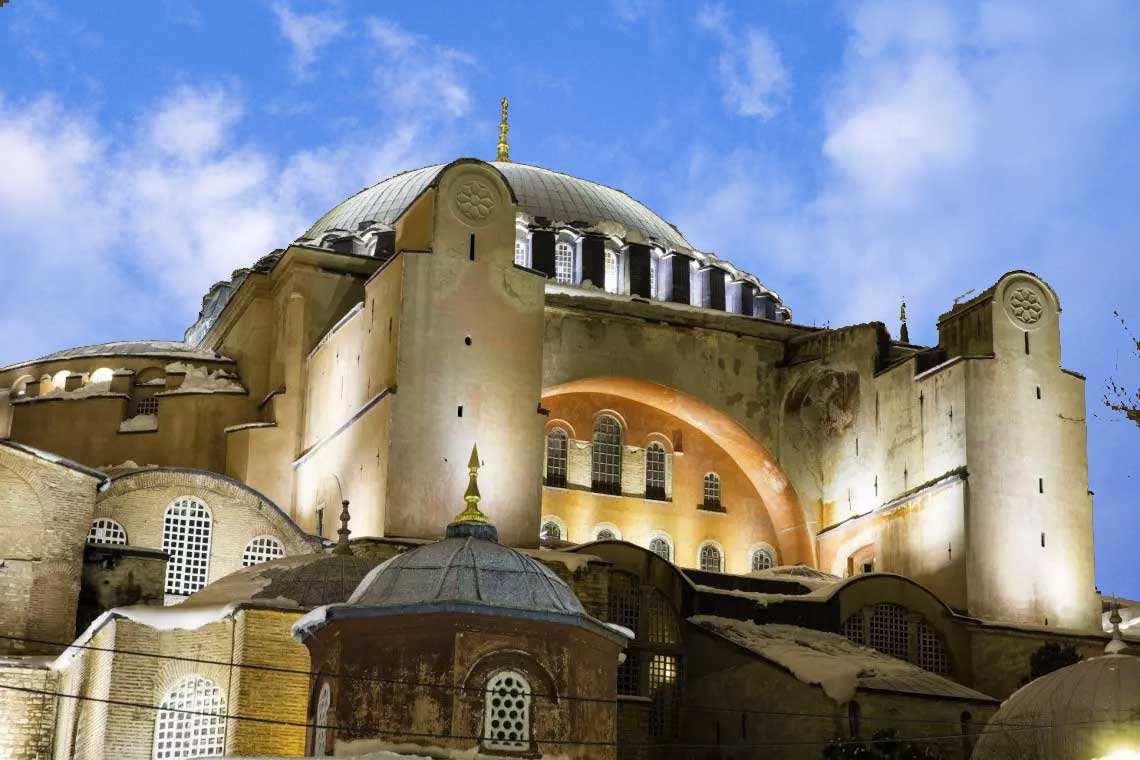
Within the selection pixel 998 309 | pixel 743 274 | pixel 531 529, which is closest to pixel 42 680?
pixel 531 529

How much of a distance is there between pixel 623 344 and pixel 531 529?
28.0ft

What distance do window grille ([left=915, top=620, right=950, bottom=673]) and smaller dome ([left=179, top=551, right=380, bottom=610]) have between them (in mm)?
13593

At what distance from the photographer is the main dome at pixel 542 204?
55.6 meters

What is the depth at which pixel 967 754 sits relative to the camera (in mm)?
37594

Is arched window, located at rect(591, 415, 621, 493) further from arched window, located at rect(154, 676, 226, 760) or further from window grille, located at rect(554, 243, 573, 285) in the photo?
arched window, located at rect(154, 676, 226, 760)

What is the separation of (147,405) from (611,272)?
502 inches

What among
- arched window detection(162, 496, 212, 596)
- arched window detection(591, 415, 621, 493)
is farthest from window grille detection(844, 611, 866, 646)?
arched window detection(162, 496, 212, 596)

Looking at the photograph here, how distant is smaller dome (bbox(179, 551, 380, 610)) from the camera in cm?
3286

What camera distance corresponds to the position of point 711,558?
167 ft

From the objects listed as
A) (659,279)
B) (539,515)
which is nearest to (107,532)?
(539,515)

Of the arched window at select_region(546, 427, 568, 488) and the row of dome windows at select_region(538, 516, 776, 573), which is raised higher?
the arched window at select_region(546, 427, 568, 488)

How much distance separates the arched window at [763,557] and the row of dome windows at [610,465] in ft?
4.66

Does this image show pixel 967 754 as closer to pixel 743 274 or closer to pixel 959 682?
pixel 959 682

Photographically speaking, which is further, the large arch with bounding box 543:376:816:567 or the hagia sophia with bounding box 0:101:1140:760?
the large arch with bounding box 543:376:816:567
